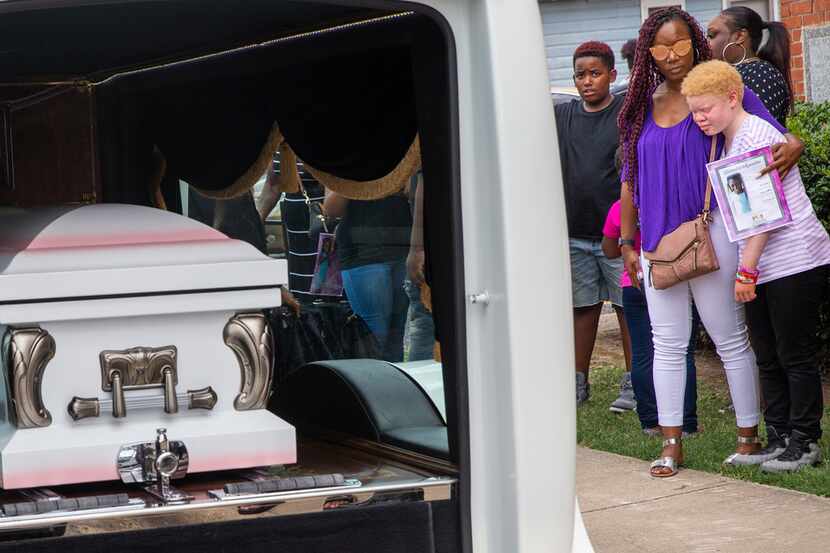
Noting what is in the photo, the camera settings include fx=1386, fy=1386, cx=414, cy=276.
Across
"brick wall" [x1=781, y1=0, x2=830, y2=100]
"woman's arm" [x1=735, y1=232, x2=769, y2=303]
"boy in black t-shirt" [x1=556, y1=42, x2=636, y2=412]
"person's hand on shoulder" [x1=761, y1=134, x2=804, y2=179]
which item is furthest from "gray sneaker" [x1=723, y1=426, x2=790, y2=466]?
"brick wall" [x1=781, y1=0, x2=830, y2=100]

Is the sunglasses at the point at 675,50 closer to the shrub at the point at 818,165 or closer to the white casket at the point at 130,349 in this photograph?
the shrub at the point at 818,165

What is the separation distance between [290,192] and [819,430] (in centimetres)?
307

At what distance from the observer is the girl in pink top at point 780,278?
5.63 m

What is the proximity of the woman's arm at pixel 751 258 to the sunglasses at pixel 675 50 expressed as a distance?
89 centimetres

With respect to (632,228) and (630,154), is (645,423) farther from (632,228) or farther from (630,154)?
(630,154)

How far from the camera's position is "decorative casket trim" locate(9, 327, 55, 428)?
3.36m

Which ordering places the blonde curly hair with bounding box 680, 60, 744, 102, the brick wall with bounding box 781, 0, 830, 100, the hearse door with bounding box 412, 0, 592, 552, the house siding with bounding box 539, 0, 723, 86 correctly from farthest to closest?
the house siding with bounding box 539, 0, 723, 86 < the brick wall with bounding box 781, 0, 830, 100 < the blonde curly hair with bounding box 680, 60, 744, 102 < the hearse door with bounding box 412, 0, 592, 552

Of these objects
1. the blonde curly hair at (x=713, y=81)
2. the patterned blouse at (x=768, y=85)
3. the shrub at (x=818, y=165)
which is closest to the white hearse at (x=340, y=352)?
the blonde curly hair at (x=713, y=81)

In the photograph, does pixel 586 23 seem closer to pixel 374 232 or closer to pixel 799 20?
pixel 799 20

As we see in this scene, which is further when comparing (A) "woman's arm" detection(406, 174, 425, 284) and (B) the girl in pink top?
(B) the girl in pink top

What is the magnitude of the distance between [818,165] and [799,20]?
3.49 m

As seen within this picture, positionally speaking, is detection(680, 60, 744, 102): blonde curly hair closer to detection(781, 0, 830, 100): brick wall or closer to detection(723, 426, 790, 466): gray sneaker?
detection(723, 426, 790, 466): gray sneaker

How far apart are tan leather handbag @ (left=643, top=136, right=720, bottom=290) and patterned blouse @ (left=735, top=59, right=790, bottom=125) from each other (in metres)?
0.76

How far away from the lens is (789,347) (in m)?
5.88
